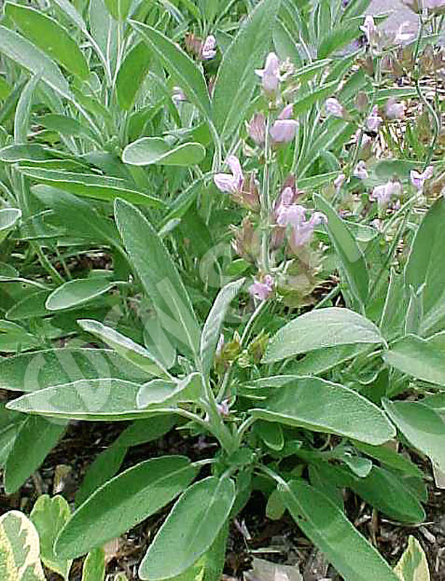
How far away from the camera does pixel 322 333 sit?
0.73m

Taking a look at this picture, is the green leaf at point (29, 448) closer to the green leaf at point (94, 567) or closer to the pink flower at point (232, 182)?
the green leaf at point (94, 567)

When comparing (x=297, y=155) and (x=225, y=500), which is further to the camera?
(x=297, y=155)

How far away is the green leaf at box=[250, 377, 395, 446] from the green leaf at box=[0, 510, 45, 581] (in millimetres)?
243

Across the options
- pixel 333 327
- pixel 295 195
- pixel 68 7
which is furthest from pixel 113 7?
pixel 333 327

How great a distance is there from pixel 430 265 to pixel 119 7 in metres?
0.43

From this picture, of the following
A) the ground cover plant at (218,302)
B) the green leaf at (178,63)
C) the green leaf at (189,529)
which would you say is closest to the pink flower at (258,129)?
the ground cover plant at (218,302)

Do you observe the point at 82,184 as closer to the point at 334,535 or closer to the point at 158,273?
the point at 158,273

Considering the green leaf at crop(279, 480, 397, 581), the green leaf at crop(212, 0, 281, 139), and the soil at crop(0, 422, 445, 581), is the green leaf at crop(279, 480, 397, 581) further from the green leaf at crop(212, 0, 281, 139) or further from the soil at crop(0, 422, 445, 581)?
the green leaf at crop(212, 0, 281, 139)

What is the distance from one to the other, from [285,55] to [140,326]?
1.35 ft

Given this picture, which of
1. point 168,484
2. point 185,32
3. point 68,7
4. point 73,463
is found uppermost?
point 68,7

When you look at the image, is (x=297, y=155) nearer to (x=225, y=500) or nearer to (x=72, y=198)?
(x=72, y=198)

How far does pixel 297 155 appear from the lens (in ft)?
3.59

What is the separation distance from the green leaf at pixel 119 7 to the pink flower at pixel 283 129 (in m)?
0.27

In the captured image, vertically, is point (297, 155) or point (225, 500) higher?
point (297, 155)
